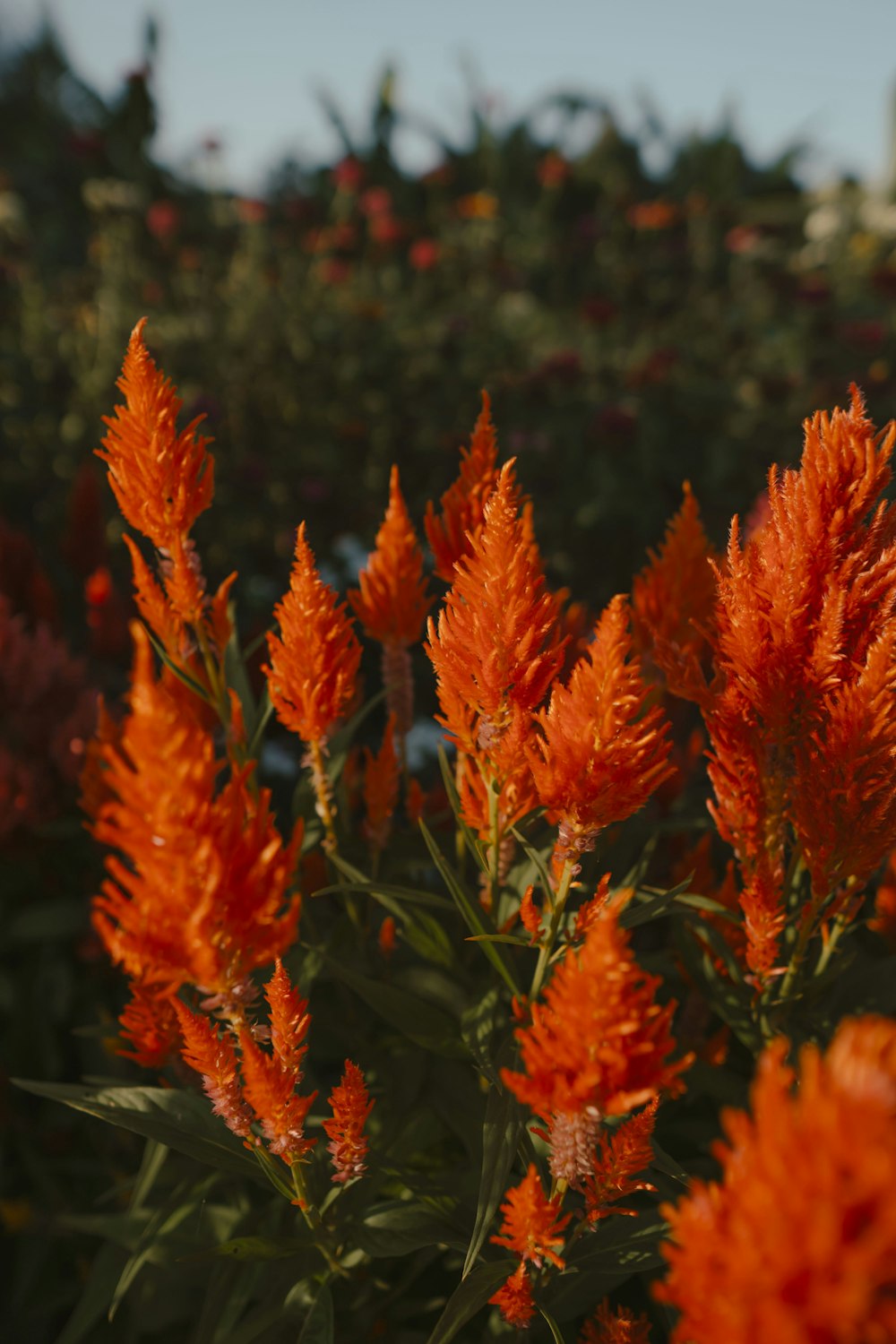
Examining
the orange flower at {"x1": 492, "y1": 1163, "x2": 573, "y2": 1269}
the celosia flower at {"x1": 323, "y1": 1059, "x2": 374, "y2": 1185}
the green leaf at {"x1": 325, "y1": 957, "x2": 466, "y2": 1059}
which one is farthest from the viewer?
the green leaf at {"x1": 325, "y1": 957, "x2": 466, "y2": 1059}

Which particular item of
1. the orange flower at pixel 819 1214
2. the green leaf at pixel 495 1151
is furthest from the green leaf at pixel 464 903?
the orange flower at pixel 819 1214

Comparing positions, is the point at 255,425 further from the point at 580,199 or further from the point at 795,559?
the point at 580,199

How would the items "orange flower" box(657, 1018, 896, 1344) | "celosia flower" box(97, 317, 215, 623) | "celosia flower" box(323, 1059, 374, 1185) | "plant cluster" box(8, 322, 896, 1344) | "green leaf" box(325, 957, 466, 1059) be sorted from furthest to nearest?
1. "green leaf" box(325, 957, 466, 1059)
2. "celosia flower" box(97, 317, 215, 623)
3. "celosia flower" box(323, 1059, 374, 1185)
4. "plant cluster" box(8, 322, 896, 1344)
5. "orange flower" box(657, 1018, 896, 1344)

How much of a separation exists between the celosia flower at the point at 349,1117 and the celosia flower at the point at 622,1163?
229 mm

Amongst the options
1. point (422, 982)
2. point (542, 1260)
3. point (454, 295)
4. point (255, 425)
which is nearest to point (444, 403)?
point (255, 425)

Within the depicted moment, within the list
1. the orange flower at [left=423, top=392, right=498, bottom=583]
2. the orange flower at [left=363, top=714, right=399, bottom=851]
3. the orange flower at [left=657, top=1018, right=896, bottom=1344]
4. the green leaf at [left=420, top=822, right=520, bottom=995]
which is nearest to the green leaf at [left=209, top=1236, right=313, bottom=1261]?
the green leaf at [left=420, top=822, right=520, bottom=995]

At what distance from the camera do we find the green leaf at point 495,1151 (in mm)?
854

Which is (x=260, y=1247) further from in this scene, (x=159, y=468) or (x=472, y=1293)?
(x=159, y=468)

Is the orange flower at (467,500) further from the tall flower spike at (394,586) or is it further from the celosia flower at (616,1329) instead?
the celosia flower at (616,1329)

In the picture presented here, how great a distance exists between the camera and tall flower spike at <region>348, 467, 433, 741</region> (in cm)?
117

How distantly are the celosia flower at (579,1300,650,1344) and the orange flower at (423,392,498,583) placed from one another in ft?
2.80

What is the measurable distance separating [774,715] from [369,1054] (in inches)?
32.6

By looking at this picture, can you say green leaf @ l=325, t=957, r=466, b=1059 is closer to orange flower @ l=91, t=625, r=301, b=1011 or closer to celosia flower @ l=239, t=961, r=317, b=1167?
celosia flower @ l=239, t=961, r=317, b=1167

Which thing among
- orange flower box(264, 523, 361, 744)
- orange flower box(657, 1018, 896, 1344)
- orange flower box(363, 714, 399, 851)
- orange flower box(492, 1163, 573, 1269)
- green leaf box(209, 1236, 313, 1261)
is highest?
orange flower box(264, 523, 361, 744)
